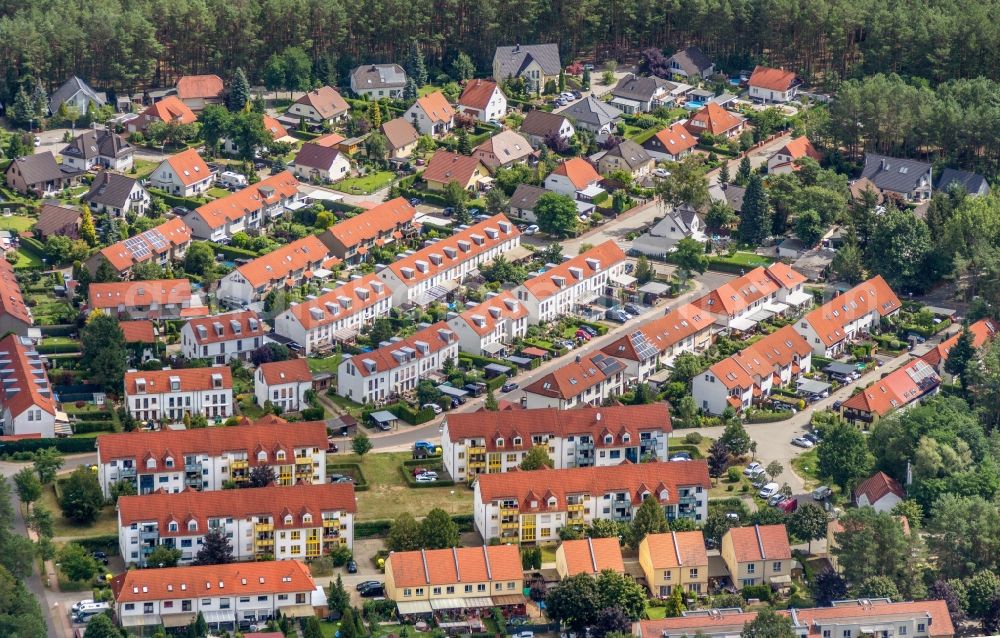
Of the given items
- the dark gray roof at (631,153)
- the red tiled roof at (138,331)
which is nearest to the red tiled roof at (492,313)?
the red tiled roof at (138,331)

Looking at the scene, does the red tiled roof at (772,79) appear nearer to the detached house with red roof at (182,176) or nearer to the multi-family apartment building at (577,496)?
the detached house with red roof at (182,176)

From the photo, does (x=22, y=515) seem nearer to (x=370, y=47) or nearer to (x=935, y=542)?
(x=935, y=542)

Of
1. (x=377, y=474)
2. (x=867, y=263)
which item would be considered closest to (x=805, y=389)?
(x=867, y=263)

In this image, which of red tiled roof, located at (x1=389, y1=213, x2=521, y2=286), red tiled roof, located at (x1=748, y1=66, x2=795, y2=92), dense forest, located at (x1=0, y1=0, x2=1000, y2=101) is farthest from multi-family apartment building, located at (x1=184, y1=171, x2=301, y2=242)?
red tiled roof, located at (x1=748, y1=66, x2=795, y2=92)

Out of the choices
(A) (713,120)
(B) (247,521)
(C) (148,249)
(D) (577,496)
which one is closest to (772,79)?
(A) (713,120)

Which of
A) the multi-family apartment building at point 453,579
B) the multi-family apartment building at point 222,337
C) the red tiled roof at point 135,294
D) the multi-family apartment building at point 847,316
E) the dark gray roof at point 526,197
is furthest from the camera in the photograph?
the dark gray roof at point 526,197

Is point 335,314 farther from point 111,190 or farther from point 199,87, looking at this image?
point 199,87

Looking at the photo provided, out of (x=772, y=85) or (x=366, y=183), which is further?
(x=772, y=85)

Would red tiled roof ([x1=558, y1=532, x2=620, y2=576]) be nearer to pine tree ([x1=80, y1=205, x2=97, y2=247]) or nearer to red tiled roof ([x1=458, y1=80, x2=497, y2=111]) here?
pine tree ([x1=80, y1=205, x2=97, y2=247])
